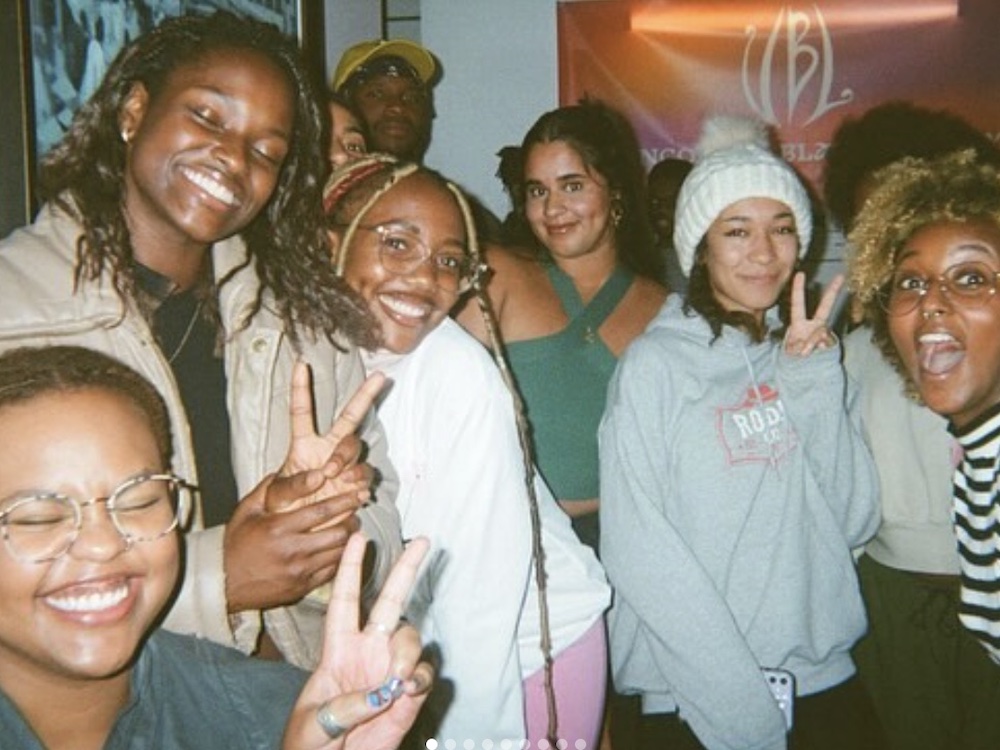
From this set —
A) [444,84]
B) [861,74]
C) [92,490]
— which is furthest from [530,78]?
[92,490]

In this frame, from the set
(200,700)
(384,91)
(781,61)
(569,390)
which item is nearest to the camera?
(200,700)

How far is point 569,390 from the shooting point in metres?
2.77

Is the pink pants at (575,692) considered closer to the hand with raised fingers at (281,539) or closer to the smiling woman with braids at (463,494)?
the smiling woman with braids at (463,494)

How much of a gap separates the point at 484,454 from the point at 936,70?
4.96 meters

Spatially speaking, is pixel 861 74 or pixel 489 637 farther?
pixel 861 74

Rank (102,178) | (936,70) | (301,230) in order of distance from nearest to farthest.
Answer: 1. (102,178)
2. (301,230)
3. (936,70)

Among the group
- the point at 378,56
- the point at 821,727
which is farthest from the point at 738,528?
the point at 378,56

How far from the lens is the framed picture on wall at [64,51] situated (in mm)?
1977

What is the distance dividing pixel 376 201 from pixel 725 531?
1.14 meters

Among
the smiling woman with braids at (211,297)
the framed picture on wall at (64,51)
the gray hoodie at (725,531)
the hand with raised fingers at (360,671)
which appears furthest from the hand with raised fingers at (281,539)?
the framed picture on wall at (64,51)

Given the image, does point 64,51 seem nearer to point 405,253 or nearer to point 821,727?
point 405,253

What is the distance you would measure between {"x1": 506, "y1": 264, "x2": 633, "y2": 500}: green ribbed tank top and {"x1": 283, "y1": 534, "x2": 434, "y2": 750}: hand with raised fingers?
1.45 m

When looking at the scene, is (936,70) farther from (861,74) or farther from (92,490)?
(92,490)

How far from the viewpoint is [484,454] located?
Answer: 1798 millimetres
